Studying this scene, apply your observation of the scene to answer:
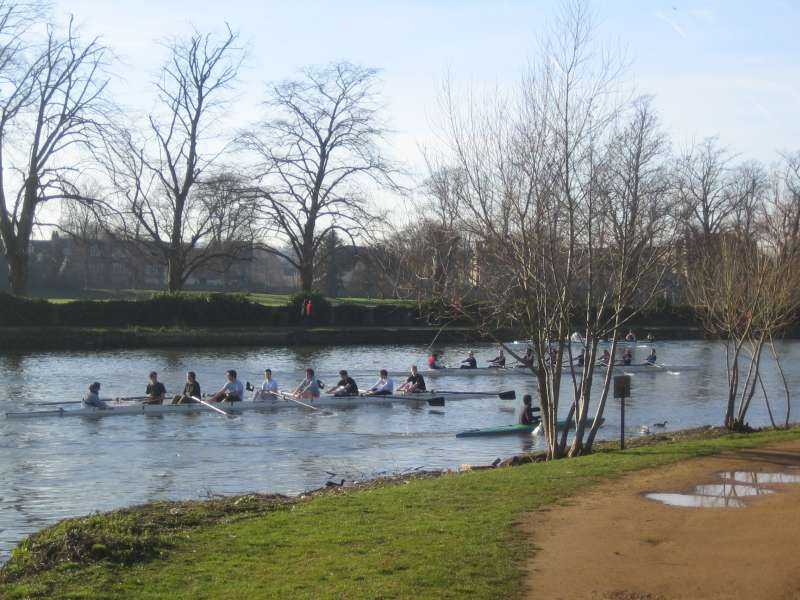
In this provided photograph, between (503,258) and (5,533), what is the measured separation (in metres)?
8.46

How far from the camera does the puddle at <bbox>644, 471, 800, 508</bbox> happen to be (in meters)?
11.3

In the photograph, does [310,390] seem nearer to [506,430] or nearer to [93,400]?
[93,400]

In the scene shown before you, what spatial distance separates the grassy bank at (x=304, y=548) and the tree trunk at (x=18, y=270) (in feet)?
127

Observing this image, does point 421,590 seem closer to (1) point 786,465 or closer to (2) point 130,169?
(1) point 786,465

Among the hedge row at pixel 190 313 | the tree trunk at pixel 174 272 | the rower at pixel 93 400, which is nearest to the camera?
the rower at pixel 93 400

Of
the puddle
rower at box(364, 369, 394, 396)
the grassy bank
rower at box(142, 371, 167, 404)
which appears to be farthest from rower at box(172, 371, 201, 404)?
the puddle

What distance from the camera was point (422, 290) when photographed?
Result: 49.5ft

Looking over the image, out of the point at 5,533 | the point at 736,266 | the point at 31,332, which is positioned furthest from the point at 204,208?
the point at 5,533

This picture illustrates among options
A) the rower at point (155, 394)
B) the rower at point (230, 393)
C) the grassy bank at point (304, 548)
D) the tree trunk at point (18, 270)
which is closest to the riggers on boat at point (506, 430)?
the rower at point (230, 393)

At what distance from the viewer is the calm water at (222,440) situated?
15867mm

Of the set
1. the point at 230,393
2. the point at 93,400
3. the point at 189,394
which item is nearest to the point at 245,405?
the point at 230,393

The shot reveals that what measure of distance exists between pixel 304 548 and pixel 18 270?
144 feet

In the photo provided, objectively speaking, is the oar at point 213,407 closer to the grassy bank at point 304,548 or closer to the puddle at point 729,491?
the grassy bank at point 304,548

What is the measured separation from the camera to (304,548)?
9000mm
